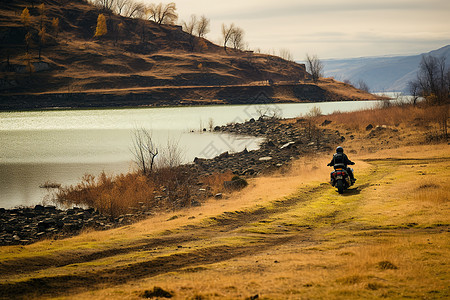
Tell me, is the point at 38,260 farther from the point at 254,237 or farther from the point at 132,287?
the point at 254,237

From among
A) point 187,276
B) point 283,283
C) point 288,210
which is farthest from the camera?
point 288,210

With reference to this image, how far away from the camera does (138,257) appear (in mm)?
9969

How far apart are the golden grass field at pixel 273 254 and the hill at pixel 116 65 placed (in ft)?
382

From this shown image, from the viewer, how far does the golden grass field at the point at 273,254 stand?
7.46 m

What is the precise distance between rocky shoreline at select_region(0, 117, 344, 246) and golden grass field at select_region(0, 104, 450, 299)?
15.5ft

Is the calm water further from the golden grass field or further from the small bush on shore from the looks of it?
the golden grass field

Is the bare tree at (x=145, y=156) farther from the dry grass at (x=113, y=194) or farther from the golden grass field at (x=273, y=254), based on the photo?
the golden grass field at (x=273, y=254)

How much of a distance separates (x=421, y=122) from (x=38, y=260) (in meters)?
40.4

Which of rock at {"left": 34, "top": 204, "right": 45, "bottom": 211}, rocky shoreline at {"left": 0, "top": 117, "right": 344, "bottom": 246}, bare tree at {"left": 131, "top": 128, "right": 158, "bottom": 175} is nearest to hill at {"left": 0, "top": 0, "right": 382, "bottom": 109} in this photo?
rocky shoreline at {"left": 0, "top": 117, "right": 344, "bottom": 246}

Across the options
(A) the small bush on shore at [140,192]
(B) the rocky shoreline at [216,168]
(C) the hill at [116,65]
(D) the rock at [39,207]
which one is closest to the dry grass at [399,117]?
(B) the rocky shoreline at [216,168]

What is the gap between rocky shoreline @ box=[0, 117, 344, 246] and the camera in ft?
57.8

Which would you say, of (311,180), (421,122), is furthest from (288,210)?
(421,122)

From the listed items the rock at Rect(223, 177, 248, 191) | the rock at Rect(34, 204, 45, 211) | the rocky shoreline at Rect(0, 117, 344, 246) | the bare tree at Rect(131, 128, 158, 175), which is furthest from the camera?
the bare tree at Rect(131, 128, 158, 175)

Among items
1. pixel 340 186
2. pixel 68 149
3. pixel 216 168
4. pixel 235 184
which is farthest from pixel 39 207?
pixel 68 149
